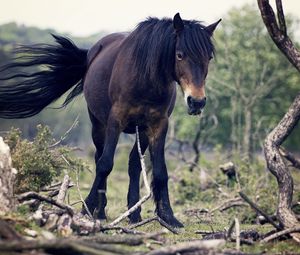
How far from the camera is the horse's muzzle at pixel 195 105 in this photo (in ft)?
26.0

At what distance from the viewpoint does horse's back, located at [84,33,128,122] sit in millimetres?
9734

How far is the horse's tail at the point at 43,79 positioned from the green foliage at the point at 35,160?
52 cm

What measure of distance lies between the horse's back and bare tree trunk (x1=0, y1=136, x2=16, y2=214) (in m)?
3.17

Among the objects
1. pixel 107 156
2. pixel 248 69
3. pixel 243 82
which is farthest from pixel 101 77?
pixel 248 69

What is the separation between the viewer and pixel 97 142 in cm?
1073

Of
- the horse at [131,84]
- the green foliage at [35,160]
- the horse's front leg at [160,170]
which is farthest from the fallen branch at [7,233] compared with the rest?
the horse's front leg at [160,170]

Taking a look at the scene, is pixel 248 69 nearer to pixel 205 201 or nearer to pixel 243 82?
pixel 243 82

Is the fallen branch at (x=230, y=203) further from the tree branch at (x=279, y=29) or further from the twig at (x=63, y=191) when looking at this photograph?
the tree branch at (x=279, y=29)

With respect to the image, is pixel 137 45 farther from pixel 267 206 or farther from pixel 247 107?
pixel 247 107

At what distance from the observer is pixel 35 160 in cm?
925

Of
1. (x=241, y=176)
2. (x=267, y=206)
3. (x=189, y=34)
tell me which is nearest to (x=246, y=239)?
(x=189, y=34)

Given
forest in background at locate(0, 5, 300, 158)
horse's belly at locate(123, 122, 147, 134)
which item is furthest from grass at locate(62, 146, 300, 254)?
forest in background at locate(0, 5, 300, 158)

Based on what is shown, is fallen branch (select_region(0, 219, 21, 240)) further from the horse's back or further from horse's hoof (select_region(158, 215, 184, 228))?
the horse's back

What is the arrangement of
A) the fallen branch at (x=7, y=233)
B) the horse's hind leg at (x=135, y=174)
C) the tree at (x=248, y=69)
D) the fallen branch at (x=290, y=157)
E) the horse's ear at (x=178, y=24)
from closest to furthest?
the fallen branch at (x=7, y=233) → the horse's ear at (x=178, y=24) → the fallen branch at (x=290, y=157) → the horse's hind leg at (x=135, y=174) → the tree at (x=248, y=69)
